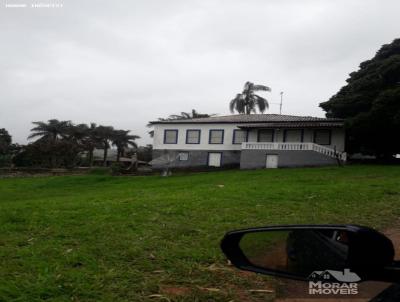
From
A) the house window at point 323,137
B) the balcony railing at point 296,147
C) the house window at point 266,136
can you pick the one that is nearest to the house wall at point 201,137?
the house window at point 266,136

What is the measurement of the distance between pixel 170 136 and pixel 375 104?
1832cm

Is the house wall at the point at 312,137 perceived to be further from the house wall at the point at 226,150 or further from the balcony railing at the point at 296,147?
the balcony railing at the point at 296,147

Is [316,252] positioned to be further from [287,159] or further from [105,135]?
[105,135]

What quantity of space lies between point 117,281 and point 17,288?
82cm

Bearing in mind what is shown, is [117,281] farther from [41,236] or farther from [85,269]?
[41,236]

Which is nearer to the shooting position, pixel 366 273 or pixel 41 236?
pixel 366 273

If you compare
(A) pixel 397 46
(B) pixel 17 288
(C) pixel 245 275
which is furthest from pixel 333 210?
(A) pixel 397 46

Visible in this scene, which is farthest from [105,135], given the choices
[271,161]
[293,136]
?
[271,161]

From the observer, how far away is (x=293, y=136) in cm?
3553

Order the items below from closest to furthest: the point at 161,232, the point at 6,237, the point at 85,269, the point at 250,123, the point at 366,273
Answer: the point at 366,273 < the point at 85,269 < the point at 6,237 < the point at 161,232 < the point at 250,123

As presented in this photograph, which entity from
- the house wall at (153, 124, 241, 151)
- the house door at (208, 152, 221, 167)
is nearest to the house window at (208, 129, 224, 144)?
the house wall at (153, 124, 241, 151)

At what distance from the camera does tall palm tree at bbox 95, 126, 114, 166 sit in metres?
61.0

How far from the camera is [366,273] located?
4.75 feet

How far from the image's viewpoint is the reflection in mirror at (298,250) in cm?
158
